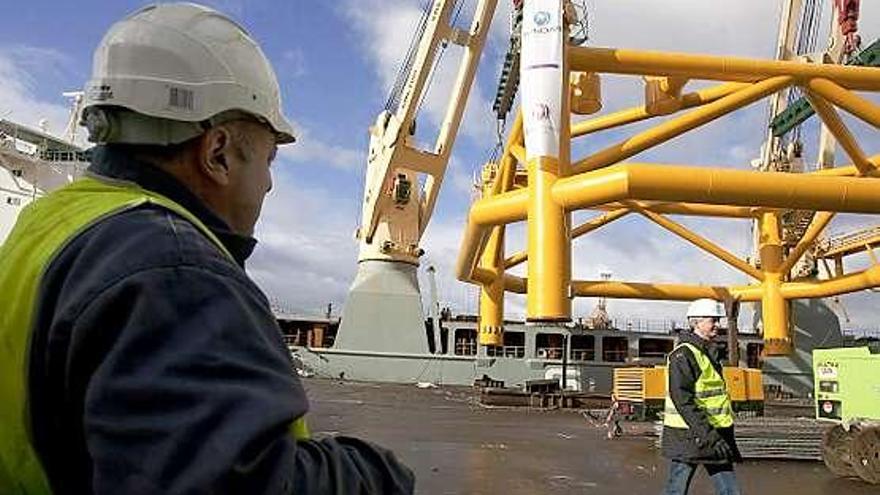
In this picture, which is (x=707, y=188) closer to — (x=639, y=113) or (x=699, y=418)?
(x=639, y=113)

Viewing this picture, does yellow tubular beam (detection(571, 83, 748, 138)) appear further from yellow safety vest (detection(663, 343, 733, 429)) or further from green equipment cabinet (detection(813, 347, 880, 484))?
yellow safety vest (detection(663, 343, 733, 429))

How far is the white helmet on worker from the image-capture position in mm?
1293

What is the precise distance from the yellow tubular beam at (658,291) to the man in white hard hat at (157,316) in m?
23.1

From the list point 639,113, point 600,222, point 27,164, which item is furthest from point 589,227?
point 27,164

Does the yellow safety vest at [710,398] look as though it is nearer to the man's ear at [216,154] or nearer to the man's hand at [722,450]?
the man's hand at [722,450]

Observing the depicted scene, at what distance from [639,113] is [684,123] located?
187 cm

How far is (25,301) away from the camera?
110 centimetres

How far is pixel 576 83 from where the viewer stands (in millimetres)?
17438

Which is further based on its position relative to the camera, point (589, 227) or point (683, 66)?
point (589, 227)

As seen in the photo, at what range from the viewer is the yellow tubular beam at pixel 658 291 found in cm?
2433

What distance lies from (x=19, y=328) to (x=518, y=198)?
13575 millimetres

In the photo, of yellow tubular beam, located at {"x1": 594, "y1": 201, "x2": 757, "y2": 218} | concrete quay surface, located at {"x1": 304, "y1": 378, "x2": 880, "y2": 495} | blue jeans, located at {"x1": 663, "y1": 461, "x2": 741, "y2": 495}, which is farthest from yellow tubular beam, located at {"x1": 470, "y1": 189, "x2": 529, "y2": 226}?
blue jeans, located at {"x1": 663, "y1": 461, "x2": 741, "y2": 495}

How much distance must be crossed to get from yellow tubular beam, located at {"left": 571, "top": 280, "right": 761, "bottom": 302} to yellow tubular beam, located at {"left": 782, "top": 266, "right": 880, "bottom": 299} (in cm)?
109

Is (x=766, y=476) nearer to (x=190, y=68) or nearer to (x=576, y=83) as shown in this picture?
(x=576, y=83)
